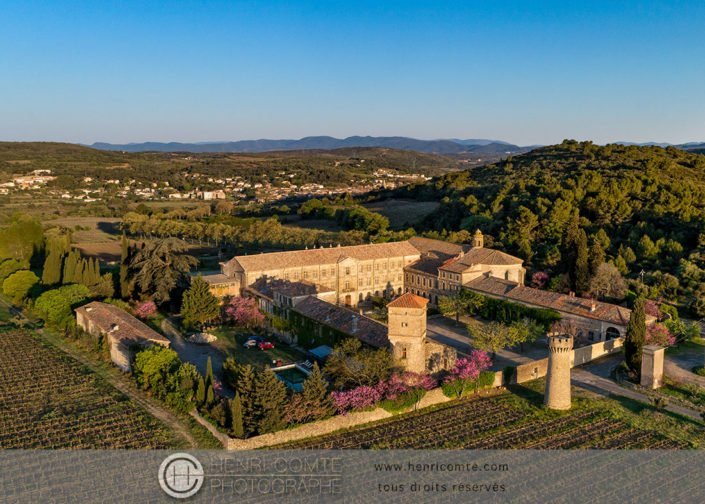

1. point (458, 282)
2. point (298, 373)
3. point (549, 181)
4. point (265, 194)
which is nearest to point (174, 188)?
point (265, 194)

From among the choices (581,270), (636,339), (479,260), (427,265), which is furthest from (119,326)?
(581,270)

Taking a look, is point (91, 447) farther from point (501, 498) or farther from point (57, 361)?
point (501, 498)

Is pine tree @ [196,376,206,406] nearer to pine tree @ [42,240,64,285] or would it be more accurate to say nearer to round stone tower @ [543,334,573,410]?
round stone tower @ [543,334,573,410]

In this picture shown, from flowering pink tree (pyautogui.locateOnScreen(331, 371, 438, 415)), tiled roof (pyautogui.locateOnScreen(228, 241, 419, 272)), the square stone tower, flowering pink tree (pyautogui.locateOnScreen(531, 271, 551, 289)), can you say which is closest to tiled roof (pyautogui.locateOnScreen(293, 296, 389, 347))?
the square stone tower

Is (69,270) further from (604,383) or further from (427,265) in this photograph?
(604,383)

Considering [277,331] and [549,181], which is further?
[549,181]

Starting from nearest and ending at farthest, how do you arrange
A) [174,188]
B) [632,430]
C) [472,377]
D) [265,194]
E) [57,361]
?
1. [632,430]
2. [472,377]
3. [57,361]
4. [265,194]
5. [174,188]
